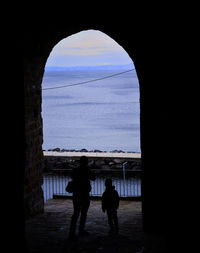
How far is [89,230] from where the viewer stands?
28.4 feet

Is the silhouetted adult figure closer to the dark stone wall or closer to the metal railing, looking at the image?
the dark stone wall

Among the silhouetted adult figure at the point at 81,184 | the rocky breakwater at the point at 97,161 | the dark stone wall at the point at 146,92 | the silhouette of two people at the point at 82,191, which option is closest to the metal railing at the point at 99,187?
the rocky breakwater at the point at 97,161

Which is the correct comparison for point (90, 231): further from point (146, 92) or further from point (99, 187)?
point (99, 187)

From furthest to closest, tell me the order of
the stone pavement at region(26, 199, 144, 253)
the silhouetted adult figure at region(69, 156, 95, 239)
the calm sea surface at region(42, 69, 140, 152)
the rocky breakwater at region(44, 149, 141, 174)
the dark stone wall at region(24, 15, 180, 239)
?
the calm sea surface at region(42, 69, 140, 152)
the rocky breakwater at region(44, 149, 141, 174)
the dark stone wall at region(24, 15, 180, 239)
the silhouetted adult figure at region(69, 156, 95, 239)
the stone pavement at region(26, 199, 144, 253)

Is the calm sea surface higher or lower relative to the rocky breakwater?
higher

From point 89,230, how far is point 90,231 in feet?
0.37

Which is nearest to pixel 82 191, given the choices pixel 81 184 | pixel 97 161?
pixel 81 184

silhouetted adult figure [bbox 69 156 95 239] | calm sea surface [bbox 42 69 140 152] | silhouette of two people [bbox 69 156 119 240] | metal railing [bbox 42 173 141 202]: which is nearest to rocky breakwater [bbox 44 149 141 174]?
metal railing [bbox 42 173 141 202]

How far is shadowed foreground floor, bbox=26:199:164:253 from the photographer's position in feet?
23.2

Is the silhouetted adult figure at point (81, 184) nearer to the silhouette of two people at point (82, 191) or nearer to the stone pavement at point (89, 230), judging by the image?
the silhouette of two people at point (82, 191)

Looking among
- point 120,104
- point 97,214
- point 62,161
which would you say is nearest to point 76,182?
point 97,214

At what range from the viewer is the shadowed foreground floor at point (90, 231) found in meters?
7.06

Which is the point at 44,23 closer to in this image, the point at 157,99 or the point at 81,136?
the point at 157,99

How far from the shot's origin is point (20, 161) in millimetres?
5719
